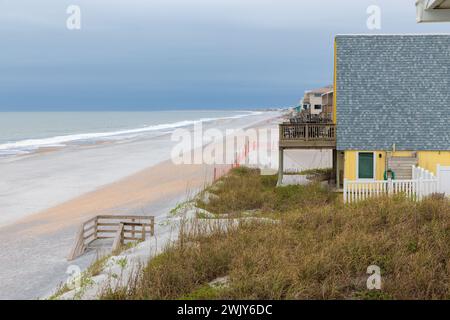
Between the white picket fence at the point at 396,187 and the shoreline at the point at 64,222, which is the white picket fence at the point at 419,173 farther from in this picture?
the shoreline at the point at 64,222

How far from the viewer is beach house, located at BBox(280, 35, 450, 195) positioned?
19.8 metres

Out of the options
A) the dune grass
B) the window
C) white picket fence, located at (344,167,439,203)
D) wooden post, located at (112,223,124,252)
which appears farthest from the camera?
the window

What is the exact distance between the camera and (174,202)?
901 inches

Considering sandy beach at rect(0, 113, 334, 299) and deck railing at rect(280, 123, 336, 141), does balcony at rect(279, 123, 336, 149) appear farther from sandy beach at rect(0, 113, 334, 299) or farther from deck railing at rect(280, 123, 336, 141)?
sandy beach at rect(0, 113, 334, 299)

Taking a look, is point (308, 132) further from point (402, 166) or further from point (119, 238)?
point (119, 238)

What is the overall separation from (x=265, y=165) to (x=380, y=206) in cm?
2103

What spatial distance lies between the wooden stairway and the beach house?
0.12 feet

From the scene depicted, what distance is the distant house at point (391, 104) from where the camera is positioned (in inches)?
780

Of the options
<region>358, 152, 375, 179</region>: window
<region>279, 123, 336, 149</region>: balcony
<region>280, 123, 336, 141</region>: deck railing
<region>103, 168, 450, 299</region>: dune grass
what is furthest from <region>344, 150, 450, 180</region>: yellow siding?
<region>103, 168, 450, 299</region>: dune grass

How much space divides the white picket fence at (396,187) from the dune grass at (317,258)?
13.9ft

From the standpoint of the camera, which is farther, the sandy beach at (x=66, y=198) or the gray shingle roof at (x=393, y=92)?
the gray shingle roof at (x=393, y=92)

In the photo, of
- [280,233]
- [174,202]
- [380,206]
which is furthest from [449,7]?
[174,202]

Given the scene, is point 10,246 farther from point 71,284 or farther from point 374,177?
point 374,177

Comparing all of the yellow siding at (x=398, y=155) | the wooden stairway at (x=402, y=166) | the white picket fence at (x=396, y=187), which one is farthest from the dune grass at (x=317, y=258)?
the yellow siding at (x=398, y=155)
